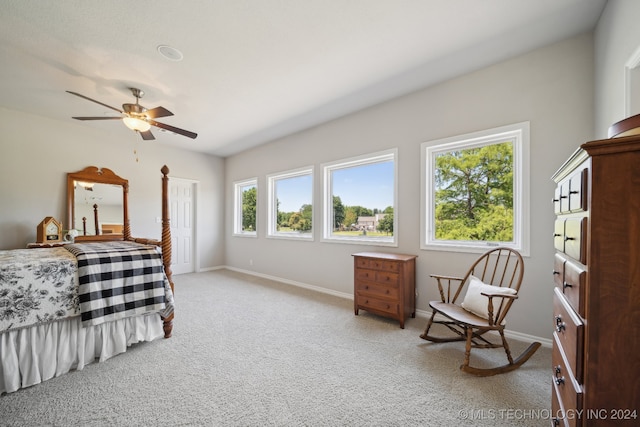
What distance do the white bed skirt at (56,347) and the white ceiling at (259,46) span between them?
2.38m

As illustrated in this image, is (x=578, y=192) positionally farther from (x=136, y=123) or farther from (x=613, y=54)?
(x=136, y=123)

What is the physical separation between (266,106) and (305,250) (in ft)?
7.73

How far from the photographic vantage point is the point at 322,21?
202cm

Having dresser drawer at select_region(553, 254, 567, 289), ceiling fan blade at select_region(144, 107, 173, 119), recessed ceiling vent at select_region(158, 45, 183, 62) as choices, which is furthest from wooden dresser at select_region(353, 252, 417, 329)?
recessed ceiling vent at select_region(158, 45, 183, 62)

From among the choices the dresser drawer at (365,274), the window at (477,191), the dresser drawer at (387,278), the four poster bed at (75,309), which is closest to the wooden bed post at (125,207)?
the four poster bed at (75,309)

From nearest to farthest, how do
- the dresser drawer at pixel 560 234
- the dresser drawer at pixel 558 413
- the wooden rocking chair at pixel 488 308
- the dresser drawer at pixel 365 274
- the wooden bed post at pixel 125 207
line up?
the dresser drawer at pixel 558 413
the dresser drawer at pixel 560 234
the wooden rocking chair at pixel 488 308
the dresser drawer at pixel 365 274
the wooden bed post at pixel 125 207

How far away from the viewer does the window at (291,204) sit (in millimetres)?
4484

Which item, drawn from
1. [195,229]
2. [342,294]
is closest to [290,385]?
[342,294]

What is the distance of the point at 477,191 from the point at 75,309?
3.86 meters

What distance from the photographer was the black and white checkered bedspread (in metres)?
1.98

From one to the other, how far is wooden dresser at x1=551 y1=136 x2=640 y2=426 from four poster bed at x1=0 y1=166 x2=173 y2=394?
2818 mm

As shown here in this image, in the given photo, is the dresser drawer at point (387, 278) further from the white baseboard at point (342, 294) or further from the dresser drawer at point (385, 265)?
the white baseboard at point (342, 294)

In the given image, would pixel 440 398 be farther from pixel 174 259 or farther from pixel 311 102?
pixel 174 259

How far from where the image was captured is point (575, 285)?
980mm
